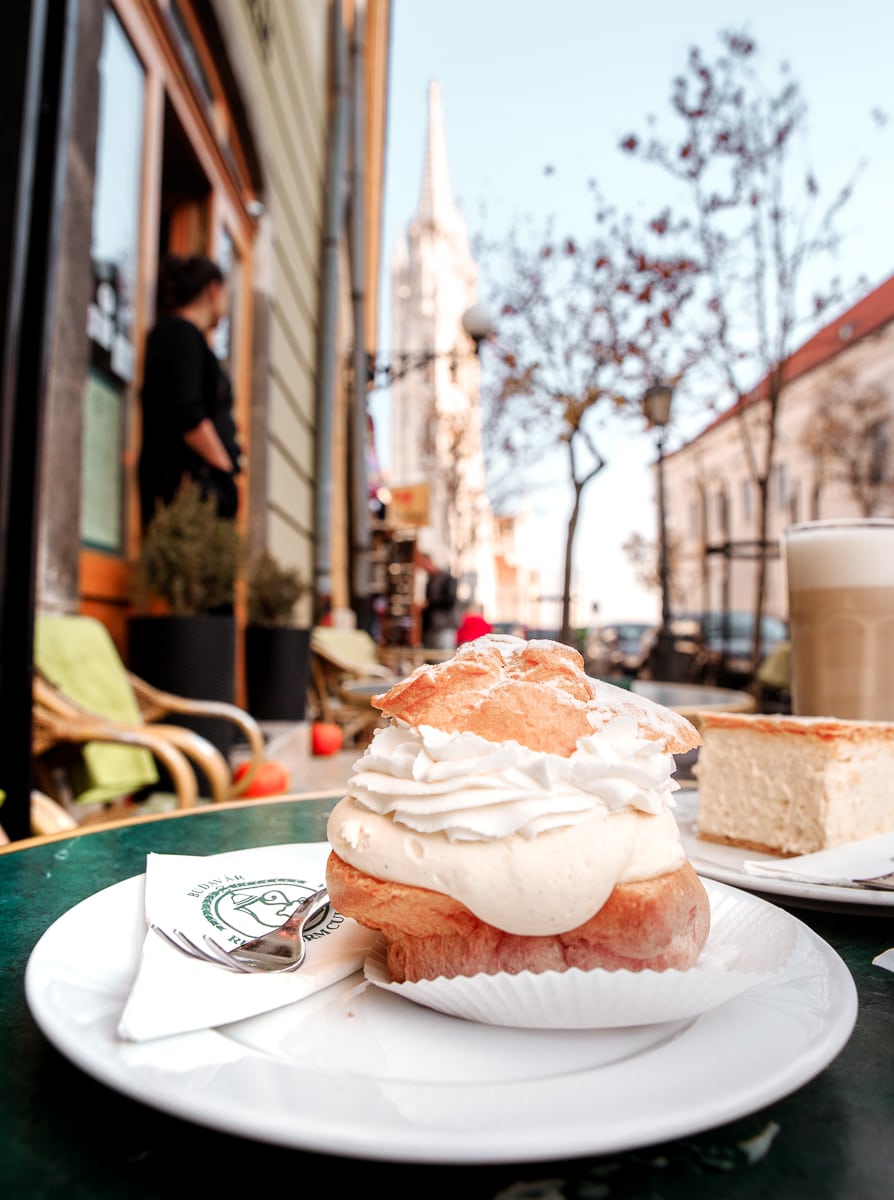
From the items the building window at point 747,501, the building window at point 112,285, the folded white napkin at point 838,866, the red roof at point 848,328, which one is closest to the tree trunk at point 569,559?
the folded white napkin at point 838,866

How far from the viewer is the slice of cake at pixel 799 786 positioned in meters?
1.33

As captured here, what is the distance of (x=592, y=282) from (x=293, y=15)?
5.16m

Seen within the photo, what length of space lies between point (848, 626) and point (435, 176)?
133 feet

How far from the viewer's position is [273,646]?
630 cm

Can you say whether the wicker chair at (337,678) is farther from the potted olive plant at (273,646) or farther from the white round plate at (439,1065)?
the white round plate at (439,1065)

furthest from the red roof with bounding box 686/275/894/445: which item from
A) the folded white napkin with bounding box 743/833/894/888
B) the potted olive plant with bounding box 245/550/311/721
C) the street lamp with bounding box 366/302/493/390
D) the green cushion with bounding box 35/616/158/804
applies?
the folded white napkin with bounding box 743/833/894/888

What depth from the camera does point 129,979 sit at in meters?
0.64

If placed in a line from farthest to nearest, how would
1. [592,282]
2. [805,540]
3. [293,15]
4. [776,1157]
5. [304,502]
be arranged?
[592,282] < [304,502] < [293,15] < [805,540] < [776,1157]

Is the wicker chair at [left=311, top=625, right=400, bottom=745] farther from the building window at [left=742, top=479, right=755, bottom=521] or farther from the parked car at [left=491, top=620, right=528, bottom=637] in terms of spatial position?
the building window at [left=742, top=479, right=755, bottom=521]

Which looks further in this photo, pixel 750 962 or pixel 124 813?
pixel 124 813

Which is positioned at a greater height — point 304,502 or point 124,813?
point 304,502

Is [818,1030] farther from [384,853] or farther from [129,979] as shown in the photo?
[129,979]

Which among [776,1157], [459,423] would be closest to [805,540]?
[776,1157]

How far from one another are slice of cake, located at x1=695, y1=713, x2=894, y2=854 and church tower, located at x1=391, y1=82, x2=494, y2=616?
11.0 metres
